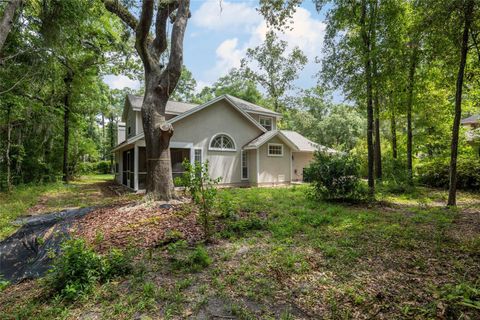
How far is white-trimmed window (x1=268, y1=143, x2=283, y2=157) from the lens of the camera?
1534cm

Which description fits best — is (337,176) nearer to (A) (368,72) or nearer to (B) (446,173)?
(A) (368,72)

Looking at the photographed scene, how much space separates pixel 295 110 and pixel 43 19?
24532 mm

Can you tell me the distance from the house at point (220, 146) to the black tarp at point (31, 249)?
695cm

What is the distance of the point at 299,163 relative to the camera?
64.9ft

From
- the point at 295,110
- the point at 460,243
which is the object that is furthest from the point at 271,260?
the point at 295,110

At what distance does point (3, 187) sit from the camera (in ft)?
39.8

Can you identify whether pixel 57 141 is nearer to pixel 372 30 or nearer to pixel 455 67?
pixel 372 30

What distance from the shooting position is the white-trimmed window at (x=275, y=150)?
15.3 metres

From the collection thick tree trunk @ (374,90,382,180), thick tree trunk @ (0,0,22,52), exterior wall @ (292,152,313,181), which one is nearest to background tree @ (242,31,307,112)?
exterior wall @ (292,152,313,181)

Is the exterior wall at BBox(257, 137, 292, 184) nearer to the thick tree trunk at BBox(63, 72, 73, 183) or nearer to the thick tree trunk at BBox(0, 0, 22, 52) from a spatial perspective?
the thick tree trunk at BBox(0, 0, 22, 52)

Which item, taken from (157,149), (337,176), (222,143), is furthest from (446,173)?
(157,149)

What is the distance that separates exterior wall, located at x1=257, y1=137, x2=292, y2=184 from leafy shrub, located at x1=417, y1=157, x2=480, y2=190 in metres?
7.35

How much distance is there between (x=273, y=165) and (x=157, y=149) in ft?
30.4

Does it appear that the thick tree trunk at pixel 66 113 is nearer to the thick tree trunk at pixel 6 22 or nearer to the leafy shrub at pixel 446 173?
the thick tree trunk at pixel 6 22
